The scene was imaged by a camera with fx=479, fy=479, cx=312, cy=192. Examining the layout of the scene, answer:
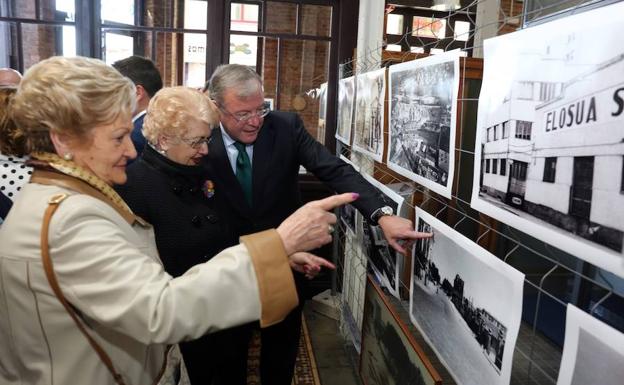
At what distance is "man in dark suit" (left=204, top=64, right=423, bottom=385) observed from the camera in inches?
72.1

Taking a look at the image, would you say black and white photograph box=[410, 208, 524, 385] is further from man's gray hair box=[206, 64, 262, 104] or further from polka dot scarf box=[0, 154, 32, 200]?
polka dot scarf box=[0, 154, 32, 200]

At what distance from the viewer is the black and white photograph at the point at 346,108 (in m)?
2.45

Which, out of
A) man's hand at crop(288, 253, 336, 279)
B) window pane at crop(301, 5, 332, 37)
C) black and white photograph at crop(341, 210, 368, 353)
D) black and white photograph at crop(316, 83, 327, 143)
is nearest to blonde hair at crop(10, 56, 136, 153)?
man's hand at crop(288, 253, 336, 279)

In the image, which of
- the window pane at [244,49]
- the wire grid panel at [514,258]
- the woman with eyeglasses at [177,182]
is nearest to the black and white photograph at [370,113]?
the wire grid panel at [514,258]

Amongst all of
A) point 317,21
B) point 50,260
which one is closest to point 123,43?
point 317,21

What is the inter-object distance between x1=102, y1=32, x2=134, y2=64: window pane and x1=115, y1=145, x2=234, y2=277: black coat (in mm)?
2316

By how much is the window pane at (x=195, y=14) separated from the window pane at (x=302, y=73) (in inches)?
20.8

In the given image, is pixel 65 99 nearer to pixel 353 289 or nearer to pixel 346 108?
pixel 346 108

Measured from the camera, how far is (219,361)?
2.09 m

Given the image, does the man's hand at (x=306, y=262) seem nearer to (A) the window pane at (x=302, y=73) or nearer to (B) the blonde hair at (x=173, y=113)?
(B) the blonde hair at (x=173, y=113)

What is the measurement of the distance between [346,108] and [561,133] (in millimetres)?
1913

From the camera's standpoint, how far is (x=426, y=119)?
1314 mm

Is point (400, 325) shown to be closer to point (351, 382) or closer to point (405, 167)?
point (405, 167)

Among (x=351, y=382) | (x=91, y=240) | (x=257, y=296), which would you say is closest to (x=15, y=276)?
(x=91, y=240)
